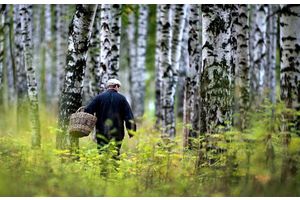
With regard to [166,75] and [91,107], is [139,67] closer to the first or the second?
[166,75]

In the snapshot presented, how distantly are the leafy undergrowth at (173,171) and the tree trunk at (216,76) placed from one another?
428mm

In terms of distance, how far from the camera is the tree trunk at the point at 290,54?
10.8 m

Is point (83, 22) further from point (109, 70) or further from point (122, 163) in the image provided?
A: point (109, 70)

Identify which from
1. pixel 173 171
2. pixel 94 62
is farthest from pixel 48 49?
pixel 173 171

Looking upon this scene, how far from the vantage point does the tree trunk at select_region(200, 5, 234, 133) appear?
437 inches

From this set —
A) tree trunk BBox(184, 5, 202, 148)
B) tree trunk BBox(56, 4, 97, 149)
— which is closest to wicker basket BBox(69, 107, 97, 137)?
tree trunk BBox(56, 4, 97, 149)

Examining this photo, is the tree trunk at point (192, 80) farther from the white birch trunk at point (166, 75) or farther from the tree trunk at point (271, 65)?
the tree trunk at point (271, 65)

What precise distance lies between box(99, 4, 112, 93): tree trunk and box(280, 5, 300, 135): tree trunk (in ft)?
19.4

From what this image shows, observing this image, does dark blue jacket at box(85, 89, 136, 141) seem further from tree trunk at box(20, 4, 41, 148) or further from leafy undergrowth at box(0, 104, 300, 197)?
tree trunk at box(20, 4, 41, 148)

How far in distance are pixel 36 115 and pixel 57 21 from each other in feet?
42.9

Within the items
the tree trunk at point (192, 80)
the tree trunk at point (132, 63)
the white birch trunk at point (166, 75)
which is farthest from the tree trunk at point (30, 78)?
the tree trunk at point (132, 63)

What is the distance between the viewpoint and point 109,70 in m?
16.4

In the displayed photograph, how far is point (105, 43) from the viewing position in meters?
15.8
